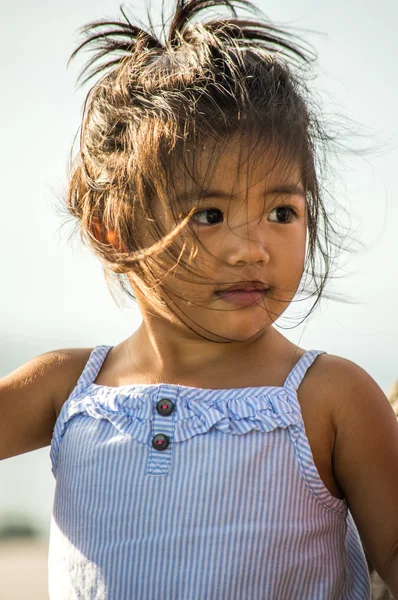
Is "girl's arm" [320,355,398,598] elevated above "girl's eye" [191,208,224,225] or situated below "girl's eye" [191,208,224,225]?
below

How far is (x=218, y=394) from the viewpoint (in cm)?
132

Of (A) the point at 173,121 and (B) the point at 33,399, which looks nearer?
(A) the point at 173,121

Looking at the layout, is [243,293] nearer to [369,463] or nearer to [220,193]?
[220,193]

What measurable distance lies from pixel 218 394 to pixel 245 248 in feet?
0.83

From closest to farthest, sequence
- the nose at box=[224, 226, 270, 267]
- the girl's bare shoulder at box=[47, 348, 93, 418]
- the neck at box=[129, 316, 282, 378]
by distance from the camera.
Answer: the nose at box=[224, 226, 270, 267] < the neck at box=[129, 316, 282, 378] < the girl's bare shoulder at box=[47, 348, 93, 418]

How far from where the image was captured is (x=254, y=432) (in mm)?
1272

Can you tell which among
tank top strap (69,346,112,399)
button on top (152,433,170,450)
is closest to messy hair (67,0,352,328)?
tank top strap (69,346,112,399)

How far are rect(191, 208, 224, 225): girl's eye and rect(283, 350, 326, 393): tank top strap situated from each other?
275 millimetres

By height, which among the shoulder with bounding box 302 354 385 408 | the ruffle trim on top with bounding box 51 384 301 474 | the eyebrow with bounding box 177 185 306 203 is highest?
the eyebrow with bounding box 177 185 306 203

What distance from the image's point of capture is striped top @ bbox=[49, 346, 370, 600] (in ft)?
4.01

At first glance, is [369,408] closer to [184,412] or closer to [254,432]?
[254,432]

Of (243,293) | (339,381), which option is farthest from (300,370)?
(243,293)

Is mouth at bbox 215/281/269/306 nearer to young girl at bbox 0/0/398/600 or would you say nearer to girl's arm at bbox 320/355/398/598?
young girl at bbox 0/0/398/600

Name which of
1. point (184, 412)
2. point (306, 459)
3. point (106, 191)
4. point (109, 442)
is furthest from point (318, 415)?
point (106, 191)
